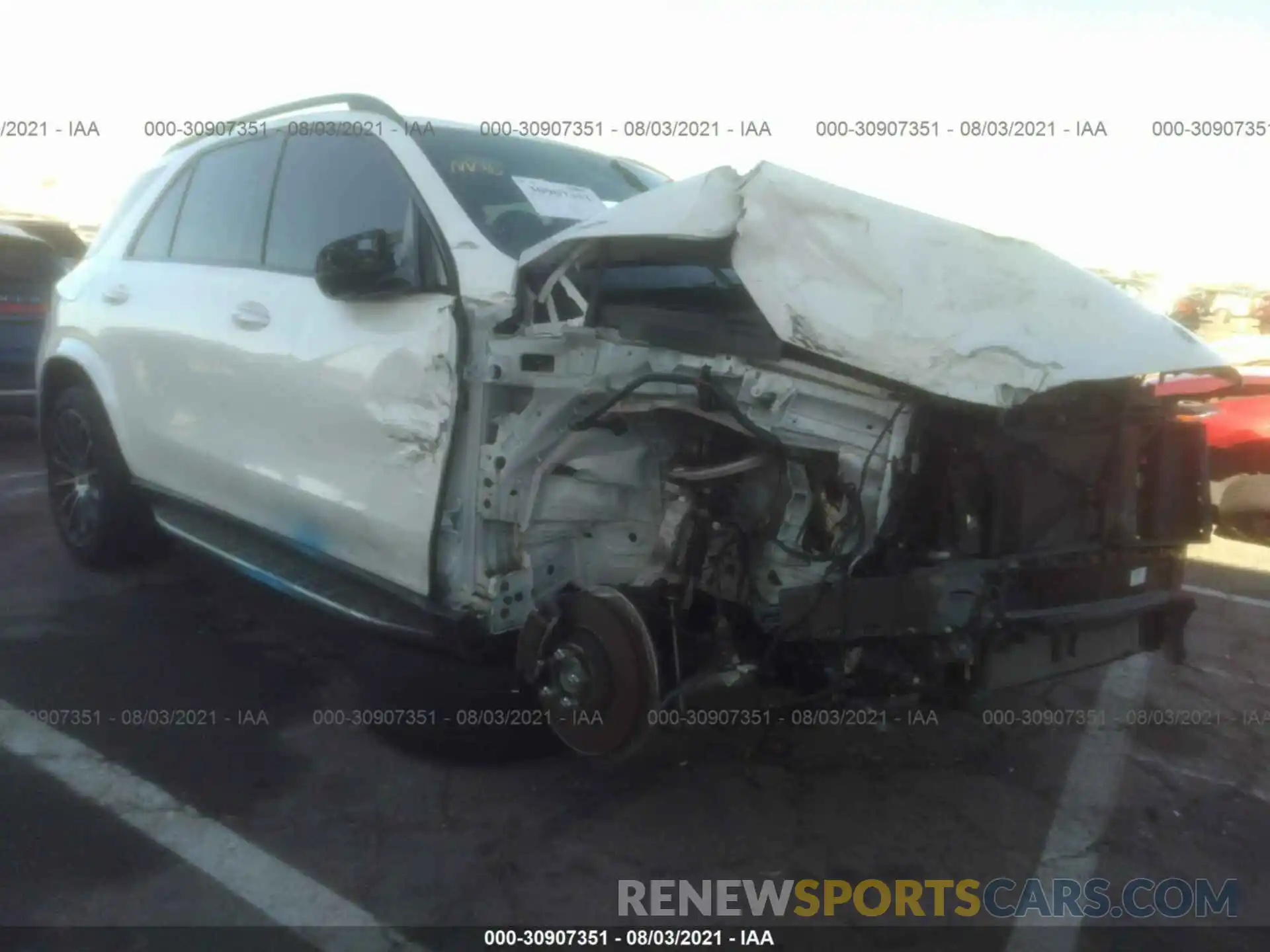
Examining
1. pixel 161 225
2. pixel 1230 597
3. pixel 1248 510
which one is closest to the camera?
pixel 161 225

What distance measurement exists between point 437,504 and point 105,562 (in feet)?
8.51

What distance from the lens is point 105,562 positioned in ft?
16.1

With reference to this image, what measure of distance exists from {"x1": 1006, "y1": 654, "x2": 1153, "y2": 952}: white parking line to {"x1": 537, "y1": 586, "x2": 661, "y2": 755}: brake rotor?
1.09 m

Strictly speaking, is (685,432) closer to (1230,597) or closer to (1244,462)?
(1230,597)

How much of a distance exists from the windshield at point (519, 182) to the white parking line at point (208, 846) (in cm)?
184

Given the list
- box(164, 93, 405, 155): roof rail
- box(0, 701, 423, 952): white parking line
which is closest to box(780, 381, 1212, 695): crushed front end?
box(0, 701, 423, 952): white parking line

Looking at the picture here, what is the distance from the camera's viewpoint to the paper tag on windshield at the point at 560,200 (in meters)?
3.59

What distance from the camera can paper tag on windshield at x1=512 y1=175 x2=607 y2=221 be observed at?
11.8 feet

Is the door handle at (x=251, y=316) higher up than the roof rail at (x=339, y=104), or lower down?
lower down

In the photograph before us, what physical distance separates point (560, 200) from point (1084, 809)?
262cm

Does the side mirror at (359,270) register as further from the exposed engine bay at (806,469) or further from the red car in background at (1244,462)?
the red car in background at (1244,462)

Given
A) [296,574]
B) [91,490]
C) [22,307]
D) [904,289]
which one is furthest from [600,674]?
[22,307]

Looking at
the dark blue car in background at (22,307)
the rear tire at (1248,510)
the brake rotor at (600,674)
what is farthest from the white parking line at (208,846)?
the rear tire at (1248,510)

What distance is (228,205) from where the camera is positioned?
421 cm
